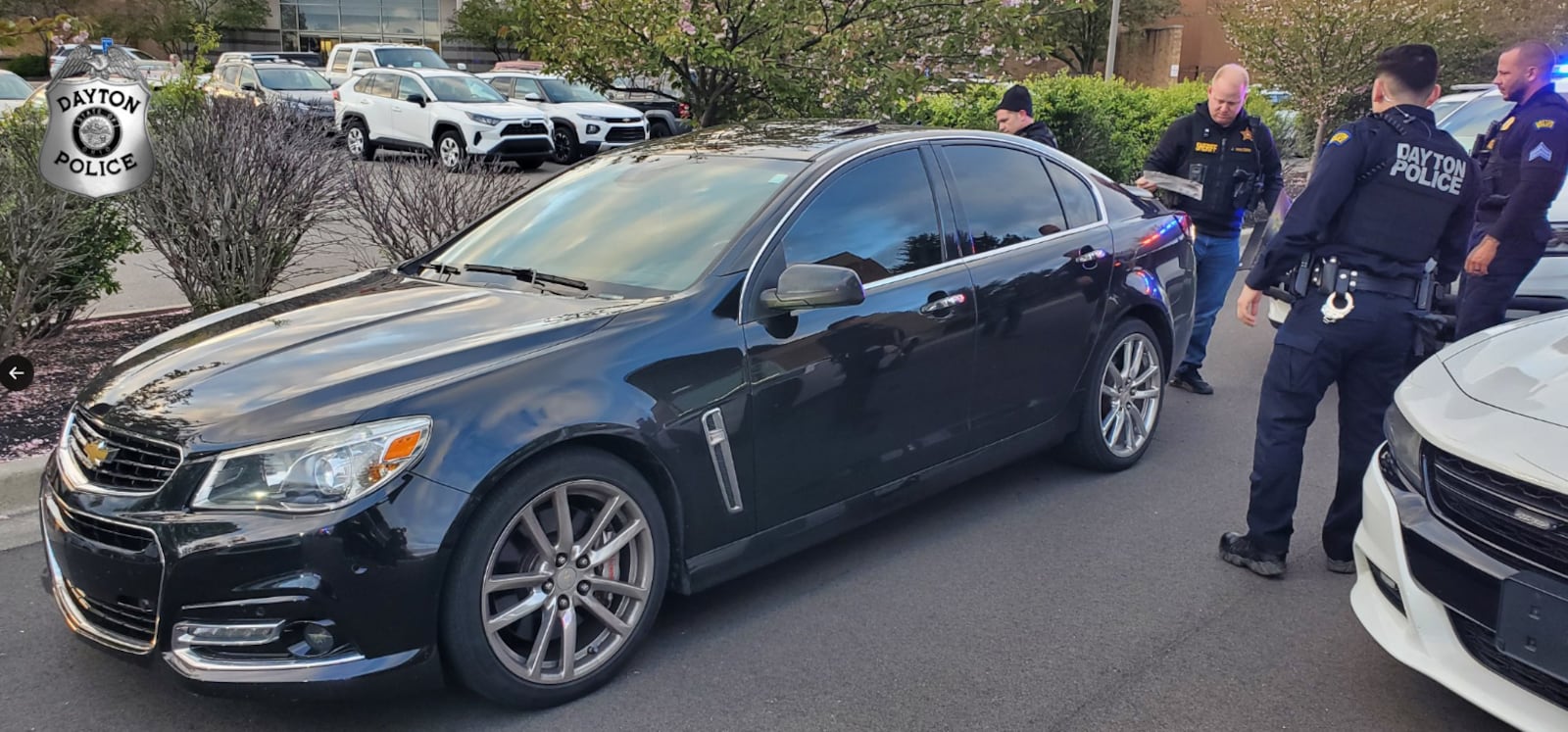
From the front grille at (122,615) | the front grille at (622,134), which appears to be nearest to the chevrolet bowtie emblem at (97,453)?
the front grille at (122,615)

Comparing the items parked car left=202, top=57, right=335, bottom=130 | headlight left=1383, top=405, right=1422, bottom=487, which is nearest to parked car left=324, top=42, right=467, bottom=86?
parked car left=202, top=57, right=335, bottom=130

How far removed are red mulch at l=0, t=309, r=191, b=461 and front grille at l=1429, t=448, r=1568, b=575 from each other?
5188 mm

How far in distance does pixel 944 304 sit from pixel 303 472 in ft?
7.55

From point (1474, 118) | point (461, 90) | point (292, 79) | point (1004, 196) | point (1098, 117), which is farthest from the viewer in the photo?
point (292, 79)

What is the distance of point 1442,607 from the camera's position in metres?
2.92

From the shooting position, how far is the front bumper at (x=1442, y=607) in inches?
107

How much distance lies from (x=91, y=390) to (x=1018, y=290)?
3.19m

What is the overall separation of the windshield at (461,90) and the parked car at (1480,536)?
17485mm

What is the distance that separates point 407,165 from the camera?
7629 millimetres

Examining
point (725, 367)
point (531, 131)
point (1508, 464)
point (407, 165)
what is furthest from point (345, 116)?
point (1508, 464)

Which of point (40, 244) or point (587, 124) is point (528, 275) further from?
point (587, 124)

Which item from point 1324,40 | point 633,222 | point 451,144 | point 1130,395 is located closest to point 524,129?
point 451,144

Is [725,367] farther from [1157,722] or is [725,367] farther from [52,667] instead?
[52,667]

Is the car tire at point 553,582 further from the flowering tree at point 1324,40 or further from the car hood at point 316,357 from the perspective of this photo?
the flowering tree at point 1324,40
